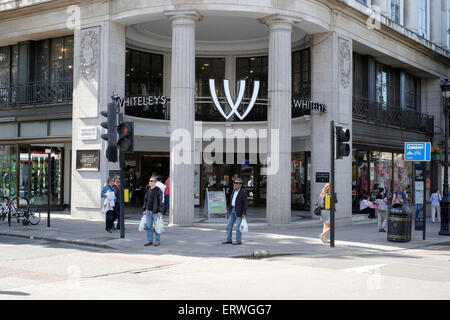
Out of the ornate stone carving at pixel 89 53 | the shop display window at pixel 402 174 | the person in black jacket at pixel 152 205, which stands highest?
the ornate stone carving at pixel 89 53

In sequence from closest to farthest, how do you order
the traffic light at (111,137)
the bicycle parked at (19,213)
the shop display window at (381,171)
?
the traffic light at (111,137) < the bicycle parked at (19,213) < the shop display window at (381,171)

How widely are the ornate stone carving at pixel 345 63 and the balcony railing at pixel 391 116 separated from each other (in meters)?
2.33

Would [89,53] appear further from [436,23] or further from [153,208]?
[436,23]

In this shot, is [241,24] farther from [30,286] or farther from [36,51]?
[30,286]

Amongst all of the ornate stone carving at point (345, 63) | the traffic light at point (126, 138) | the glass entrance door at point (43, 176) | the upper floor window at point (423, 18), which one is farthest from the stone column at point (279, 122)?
the upper floor window at point (423, 18)

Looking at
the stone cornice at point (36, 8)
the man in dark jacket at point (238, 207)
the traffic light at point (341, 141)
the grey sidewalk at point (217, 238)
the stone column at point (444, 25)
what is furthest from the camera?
the stone column at point (444, 25)

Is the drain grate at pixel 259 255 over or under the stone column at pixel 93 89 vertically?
under

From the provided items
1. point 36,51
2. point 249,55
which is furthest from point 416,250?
point 36,51

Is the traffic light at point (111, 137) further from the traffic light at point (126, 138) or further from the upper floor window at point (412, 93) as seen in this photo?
the upper floor window at point (412, 93)

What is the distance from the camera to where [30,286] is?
8.38 metres

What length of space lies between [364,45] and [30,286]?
62.5 ft

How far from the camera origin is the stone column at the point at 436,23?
103 ft

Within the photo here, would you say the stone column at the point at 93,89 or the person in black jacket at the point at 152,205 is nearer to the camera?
the person in black jacket at the point at 152,205
